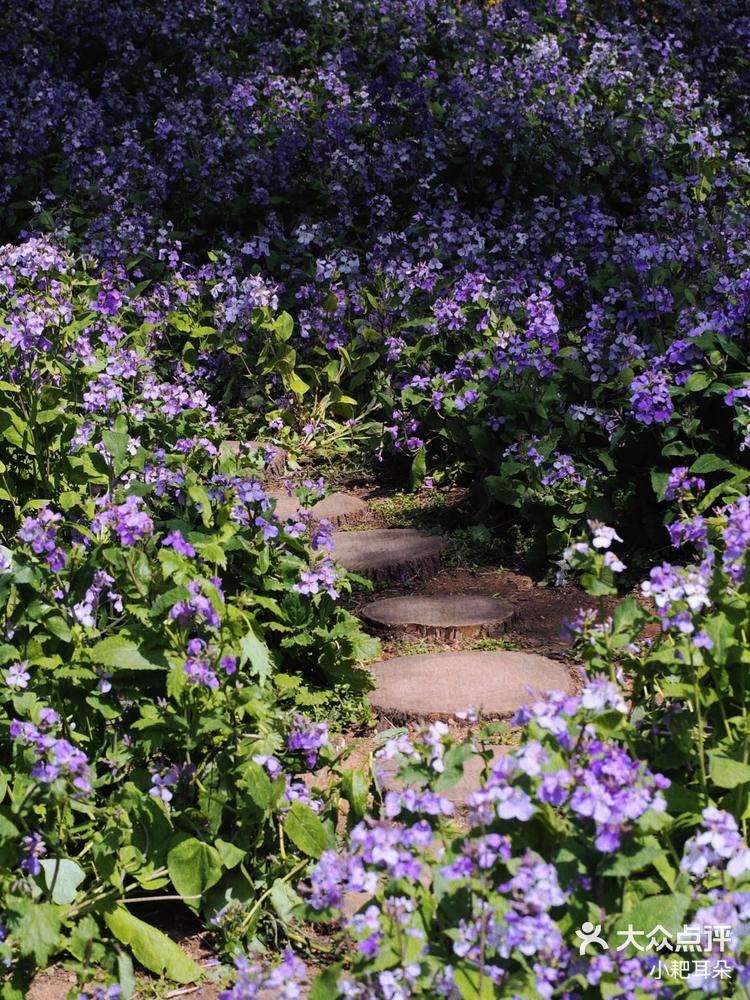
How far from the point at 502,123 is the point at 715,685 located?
15.8 ft

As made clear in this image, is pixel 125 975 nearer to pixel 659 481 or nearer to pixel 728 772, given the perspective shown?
pixel 728 772

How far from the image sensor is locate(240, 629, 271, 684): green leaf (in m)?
2.44

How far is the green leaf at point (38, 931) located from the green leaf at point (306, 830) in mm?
468

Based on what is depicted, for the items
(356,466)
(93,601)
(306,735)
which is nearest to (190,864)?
(306,735)

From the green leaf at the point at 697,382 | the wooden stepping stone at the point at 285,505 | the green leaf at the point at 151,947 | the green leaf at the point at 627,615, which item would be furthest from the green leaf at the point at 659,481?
the green leaf at the point at 151,947

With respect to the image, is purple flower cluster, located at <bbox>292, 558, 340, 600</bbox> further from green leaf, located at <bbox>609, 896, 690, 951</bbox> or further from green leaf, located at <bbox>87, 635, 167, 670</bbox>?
green leaf, located at <bbox>609, 896, 690, 951</bbox>

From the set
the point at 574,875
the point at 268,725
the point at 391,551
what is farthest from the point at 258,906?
the point at 391,551

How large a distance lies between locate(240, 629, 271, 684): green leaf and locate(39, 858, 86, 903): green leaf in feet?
1.60

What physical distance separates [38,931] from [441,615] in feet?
5.76

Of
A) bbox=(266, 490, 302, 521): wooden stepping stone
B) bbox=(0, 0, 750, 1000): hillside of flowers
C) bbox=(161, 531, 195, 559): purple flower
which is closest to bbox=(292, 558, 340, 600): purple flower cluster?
bbox=(0, 0, 750, 1000): hillside of flowers

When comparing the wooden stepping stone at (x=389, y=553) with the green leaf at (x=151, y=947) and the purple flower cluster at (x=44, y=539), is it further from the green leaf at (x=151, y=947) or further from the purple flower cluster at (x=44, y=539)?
the green leaf at (x=151, y=947)

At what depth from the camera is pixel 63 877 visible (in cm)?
218

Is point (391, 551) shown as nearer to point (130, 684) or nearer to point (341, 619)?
point (341, 619)

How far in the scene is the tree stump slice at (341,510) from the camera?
4410mm
